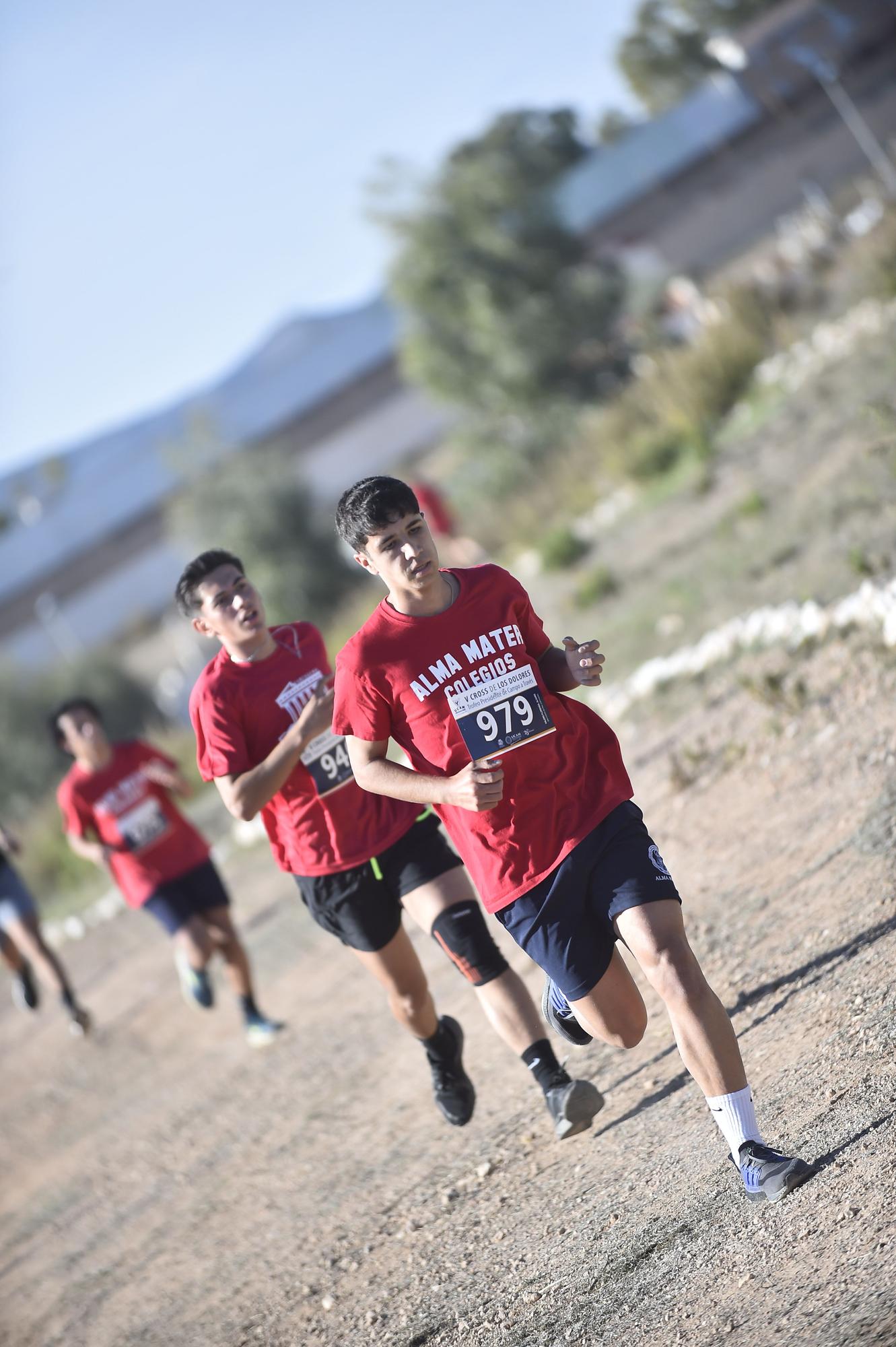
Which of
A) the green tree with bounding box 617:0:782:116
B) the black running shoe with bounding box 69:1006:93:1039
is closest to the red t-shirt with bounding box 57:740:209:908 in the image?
the black running shoe with bounding box 69:1006:93:1039

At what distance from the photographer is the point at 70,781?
8.84 meters

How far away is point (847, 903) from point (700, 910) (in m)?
1.09

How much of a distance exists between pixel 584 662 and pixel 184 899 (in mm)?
4861

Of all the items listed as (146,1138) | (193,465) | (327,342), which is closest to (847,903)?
(146,1138)

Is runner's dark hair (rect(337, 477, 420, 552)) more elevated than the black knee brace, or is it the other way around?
runner's dark hair (rect(337, 477, 420, 552))

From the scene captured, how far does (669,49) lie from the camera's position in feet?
257

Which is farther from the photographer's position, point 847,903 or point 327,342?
point 327,342

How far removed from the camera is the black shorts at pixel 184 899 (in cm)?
840

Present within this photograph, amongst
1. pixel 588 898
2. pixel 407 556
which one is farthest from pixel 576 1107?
pixel 407 556

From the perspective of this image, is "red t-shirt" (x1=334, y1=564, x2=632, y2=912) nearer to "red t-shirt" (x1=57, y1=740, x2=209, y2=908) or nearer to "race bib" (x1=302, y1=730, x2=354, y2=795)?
"race bib" (x1=302, y1=730, x2=354, y2=795)

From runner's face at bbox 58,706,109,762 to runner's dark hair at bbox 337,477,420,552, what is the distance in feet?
→ 15.8

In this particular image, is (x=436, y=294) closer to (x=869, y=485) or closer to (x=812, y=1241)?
(x=869, y=485)

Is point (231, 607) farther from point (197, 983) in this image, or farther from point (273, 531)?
point (273, 531)

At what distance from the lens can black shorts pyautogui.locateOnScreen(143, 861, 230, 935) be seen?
8398 millimetres
